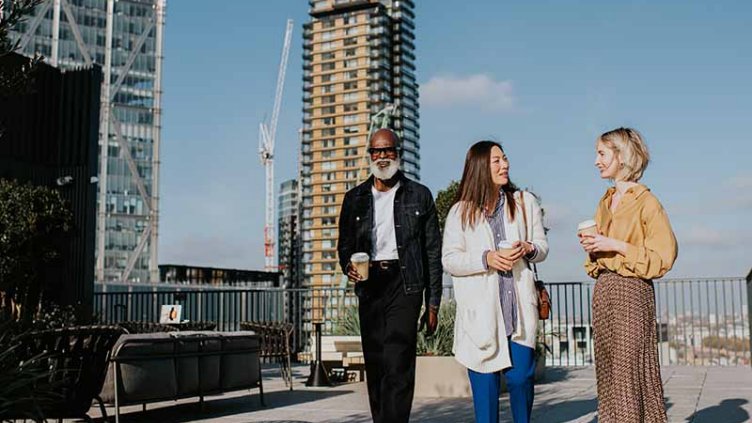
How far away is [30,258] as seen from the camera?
44.6 feet

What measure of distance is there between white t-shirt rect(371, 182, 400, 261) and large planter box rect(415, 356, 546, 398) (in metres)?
4.19

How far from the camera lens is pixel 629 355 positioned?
3.65m

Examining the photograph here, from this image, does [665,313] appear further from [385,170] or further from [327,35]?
[327,35]

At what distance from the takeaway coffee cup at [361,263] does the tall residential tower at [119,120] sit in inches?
4971

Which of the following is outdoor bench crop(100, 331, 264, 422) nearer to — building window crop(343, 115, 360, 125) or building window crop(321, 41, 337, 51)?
building window crop(343, 115, 360, 125)

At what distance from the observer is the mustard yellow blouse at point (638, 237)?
11.9ft

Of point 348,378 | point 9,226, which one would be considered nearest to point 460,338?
point 348,378

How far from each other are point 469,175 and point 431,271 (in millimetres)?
712

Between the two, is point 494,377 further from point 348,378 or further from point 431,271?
point 348,378

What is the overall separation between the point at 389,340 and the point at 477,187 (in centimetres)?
99

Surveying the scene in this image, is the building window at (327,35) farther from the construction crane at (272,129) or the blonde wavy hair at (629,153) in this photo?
the blonde wavy hair at (629,153)

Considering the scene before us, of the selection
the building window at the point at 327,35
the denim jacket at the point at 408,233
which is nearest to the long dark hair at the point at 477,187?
the denim jacket at the point at 408,233

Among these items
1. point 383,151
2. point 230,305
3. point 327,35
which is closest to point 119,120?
point 327,35

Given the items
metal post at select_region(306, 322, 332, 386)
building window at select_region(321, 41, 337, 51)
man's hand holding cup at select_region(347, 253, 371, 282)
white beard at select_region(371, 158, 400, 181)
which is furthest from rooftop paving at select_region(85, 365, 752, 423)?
building window at select_region(321, 41, 337, 51)
